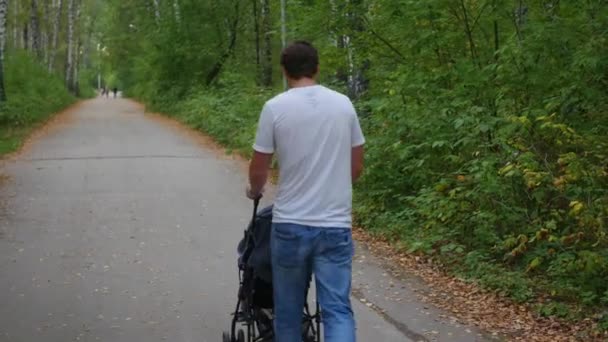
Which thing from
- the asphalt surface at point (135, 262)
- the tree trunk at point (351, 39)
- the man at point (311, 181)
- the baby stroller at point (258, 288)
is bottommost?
the asphalt surface at point (135, 262)

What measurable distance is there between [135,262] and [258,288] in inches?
161

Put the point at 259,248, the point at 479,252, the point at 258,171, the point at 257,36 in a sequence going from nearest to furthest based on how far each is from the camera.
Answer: the point at 258,171 < the point at 259,248 < the point at 479,252 < the point at 257,36

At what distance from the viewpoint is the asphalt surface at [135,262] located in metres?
6.64

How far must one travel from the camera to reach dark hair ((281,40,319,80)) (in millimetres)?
4301

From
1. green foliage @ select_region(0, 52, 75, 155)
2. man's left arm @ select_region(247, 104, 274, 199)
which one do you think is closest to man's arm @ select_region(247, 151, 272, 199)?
man's left arm @ select_region(247, 104, 274, 199)

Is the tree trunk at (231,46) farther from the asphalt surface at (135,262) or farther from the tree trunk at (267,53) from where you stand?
the asphalt surface at (135,262)

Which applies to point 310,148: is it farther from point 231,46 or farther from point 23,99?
point 231,46

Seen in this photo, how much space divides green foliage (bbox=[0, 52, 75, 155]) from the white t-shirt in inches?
644

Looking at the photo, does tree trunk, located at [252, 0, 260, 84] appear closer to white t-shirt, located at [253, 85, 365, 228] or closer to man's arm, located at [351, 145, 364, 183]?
man's arm, located at [351, 145, 364, 183]

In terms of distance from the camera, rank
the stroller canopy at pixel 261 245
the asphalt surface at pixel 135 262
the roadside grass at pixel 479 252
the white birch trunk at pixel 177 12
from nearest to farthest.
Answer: the stroller canopy at pixel 261 245 < the asphalt surface at pixel 135 262 < the roadside grass at pixel 479 252 < the white birch trunk at pixel 177 12

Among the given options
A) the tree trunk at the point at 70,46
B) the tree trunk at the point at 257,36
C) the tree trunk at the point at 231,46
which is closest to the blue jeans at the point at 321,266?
the tree trunk at the point at 257,36

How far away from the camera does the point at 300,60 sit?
169 inches

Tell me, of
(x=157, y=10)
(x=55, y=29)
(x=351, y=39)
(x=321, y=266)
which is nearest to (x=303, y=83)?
(x=321, y=266)

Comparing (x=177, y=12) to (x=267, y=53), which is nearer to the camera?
(x=267, y=53)
